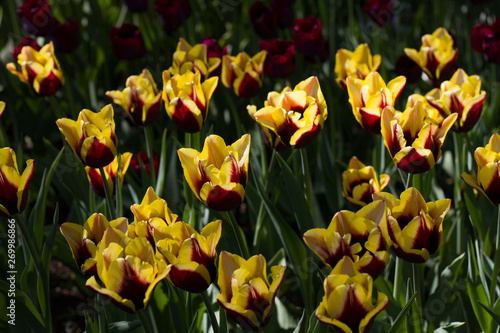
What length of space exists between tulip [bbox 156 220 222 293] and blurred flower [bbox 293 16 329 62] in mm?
999

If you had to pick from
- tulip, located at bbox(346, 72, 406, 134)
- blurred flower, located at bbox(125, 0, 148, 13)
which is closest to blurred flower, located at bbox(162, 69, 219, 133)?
tulip, located at bbox(346, 72, 406, 134)

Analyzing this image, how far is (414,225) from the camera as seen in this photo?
843 mm

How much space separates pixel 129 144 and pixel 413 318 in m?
1.24

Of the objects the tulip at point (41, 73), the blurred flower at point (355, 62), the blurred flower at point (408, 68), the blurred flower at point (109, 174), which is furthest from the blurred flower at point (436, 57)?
the tulip at point (41, 73)

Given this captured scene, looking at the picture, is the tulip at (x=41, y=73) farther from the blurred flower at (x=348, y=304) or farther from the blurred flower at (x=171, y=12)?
the blurred flower at (x=348, y=304)

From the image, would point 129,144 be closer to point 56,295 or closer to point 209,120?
point 209,120

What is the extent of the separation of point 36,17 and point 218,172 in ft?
4.32

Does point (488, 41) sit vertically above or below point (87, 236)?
below

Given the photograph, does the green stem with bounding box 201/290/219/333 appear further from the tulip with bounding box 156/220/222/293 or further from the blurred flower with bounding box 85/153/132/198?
the blurred flower with bounding box 85/153/132/198

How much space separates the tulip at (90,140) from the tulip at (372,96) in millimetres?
433

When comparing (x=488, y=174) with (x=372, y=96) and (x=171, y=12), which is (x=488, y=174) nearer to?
(x=372, y=96)

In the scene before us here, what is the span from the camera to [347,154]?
1.95 metres

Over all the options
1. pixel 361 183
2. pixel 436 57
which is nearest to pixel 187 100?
pixel 361 183

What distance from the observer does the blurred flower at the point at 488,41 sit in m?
1.61
